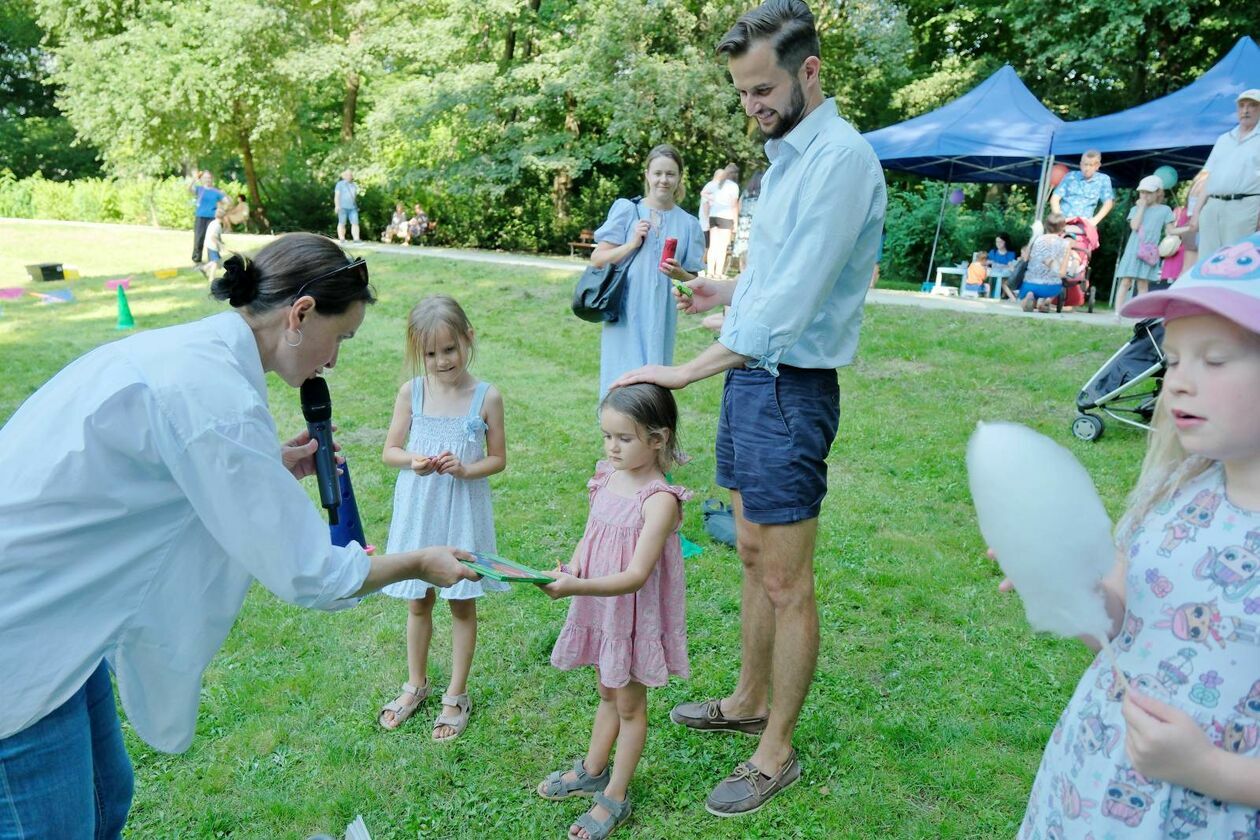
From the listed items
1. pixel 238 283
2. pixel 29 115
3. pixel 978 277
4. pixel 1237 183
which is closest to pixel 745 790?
pixel 238 283

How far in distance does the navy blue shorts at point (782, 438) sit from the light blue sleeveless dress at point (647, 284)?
7.58 feet

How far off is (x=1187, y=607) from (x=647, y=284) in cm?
390

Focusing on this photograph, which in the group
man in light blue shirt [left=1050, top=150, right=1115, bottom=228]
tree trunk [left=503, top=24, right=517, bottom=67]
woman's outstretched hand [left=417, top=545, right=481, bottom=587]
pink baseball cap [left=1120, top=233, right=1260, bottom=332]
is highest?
tree trunk [left=503, top=24, right=517, bottom=67]

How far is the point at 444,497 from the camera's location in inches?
132

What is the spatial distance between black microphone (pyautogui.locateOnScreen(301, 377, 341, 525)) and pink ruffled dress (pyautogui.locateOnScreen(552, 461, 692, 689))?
776 mm

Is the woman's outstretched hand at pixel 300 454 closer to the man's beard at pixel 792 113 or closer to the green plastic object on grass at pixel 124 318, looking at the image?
the man's beard at pixel 792 113

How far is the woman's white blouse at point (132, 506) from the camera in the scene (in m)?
1.62

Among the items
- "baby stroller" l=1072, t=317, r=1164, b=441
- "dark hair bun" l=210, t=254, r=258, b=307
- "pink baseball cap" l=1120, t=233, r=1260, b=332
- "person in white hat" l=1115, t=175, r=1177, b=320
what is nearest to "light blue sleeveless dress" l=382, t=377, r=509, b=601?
"dark hair bun" l=210, t=254, r=258, b=307

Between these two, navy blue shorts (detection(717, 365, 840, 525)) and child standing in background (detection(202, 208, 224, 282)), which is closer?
navy blue shorts (detection(717, 365, 840, 525))

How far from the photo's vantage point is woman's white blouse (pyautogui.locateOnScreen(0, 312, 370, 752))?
1621 mm

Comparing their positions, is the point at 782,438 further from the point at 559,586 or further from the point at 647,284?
the point at 647,284

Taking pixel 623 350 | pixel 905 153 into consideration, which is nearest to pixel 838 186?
pixel 623 350

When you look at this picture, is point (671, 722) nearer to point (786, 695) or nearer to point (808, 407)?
point (786, 695)

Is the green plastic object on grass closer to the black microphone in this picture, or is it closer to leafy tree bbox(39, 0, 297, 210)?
the black microphone
